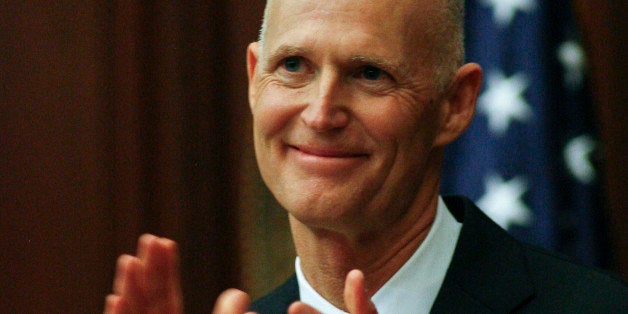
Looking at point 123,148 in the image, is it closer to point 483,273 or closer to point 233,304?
point 483,273

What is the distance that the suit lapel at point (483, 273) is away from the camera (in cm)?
185

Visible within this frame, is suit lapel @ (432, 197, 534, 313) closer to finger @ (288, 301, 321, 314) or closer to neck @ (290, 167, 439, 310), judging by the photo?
neck @ (290, 167, 439, 310)

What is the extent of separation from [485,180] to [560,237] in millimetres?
276

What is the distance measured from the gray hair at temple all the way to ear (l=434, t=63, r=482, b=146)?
0.02 m

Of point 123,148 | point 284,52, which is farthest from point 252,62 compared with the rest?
point 123,148

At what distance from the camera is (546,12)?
2.79 meters

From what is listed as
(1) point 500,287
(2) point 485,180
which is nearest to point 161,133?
(2) point 485,180

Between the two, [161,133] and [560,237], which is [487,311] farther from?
[161,133]

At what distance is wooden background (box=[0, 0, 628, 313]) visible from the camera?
114 inches

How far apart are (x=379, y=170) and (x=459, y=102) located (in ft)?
0.93

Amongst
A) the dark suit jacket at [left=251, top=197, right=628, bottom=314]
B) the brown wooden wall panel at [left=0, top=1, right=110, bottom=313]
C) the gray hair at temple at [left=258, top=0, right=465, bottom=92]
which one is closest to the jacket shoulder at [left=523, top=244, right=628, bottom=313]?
the dark suit jacket at [left=251, top=197, right=628, bottom=314]

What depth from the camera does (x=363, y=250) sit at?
187 centimetres

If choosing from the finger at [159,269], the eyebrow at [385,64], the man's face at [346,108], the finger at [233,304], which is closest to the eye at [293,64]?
the man's face at [346,108]

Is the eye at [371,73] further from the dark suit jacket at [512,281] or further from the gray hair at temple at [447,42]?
the dark suit jacket at [512,281]
